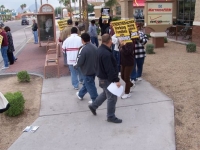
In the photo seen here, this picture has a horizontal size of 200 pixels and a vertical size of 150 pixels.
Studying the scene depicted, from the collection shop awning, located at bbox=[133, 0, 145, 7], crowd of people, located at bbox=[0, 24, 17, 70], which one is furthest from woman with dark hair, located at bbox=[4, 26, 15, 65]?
shop awning, located at bbox=[133, 0, 145, 7]

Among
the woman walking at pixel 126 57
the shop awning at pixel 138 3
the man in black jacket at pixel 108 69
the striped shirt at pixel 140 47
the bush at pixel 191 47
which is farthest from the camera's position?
the shop awning at pixel 138 3

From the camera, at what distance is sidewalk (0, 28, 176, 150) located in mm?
4227

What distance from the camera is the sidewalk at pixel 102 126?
4227 millimetres

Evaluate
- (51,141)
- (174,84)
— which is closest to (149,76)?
(174,84)

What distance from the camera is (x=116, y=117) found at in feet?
16.5

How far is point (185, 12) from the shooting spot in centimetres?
1978

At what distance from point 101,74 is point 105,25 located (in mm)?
10531

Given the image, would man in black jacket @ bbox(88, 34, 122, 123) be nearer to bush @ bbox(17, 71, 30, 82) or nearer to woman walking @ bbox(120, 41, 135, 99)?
woman walking @ bbox(120, 41, 135, 99)

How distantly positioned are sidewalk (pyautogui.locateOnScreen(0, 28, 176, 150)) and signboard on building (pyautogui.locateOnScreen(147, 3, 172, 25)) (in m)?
7.01

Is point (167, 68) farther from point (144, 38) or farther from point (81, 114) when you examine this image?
point (81, 114)

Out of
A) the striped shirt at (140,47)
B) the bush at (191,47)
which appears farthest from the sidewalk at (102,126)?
the bush at (191,47)

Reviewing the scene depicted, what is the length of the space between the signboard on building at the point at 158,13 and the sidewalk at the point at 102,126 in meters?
7.01

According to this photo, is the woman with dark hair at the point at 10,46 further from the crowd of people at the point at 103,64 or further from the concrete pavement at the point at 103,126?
the concrete pavement at the point at 103,126

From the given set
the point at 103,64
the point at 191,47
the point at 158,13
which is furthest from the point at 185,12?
the point at 103,64
